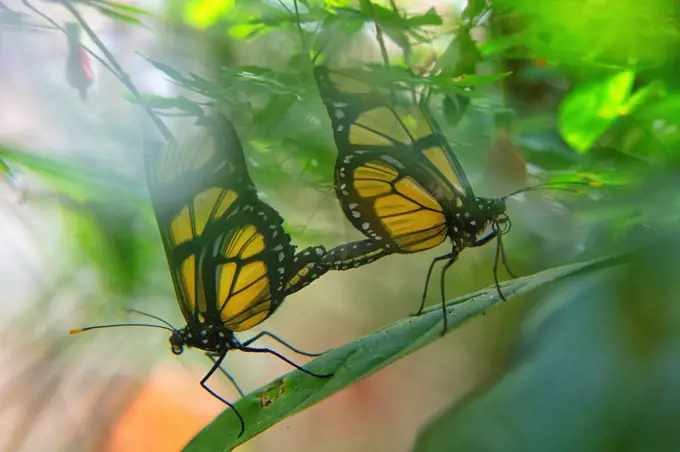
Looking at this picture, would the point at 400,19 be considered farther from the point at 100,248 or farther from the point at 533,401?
→ the point at 100,248

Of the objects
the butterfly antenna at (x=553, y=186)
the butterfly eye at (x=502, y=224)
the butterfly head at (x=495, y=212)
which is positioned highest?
the butterfly head at (x=495, y=212)

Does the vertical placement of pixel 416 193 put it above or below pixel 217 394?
above

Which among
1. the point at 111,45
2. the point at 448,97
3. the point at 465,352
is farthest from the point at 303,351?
the point at 111,45

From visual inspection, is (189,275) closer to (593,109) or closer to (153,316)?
(153,316)

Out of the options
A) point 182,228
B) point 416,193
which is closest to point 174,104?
point 182,228

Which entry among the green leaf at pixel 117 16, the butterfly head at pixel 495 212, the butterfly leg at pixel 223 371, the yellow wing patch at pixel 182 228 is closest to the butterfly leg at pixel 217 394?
the butterfly leg at pixel 223 371

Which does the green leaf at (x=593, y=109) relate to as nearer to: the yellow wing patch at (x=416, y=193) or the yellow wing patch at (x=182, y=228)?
the yellow wing patch at (x=416, y=193)

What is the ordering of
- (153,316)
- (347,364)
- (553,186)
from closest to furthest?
(347,364)
(553,186)
(153,316)
